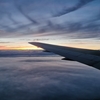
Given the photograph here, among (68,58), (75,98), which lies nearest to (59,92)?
(75,98)

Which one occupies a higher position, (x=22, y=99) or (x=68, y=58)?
(x=68, y=58)

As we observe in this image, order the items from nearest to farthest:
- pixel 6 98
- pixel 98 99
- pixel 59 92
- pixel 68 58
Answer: pixel 68 58
pixel 98 99
pixel 6 98
pixel 59 92

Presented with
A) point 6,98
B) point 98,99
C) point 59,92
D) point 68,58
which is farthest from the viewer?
point 59,92

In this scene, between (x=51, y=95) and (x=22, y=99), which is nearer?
(x=22, y=99)

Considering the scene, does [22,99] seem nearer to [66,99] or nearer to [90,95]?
[66,99]

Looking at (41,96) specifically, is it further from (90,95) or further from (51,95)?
(90,95)

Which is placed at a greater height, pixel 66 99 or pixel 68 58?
pixel 68 58

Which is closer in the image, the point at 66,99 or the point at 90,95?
the point at 66,99

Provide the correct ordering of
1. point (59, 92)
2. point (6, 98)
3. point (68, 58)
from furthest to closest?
point (59, 92) → point (6, 98) → point (68, 58)

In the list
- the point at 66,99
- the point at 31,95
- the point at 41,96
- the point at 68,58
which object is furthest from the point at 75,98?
the point at 68,58
